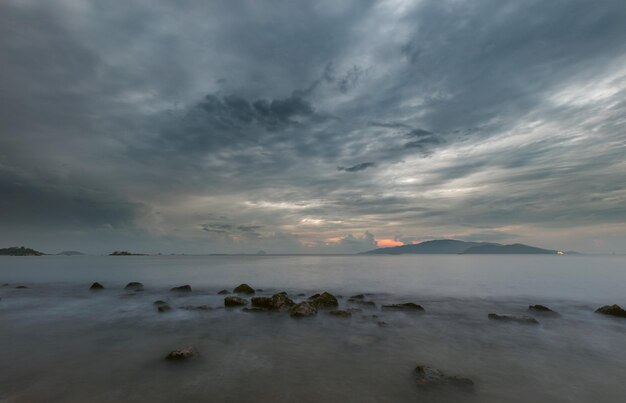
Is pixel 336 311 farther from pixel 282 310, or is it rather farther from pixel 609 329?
pixel 609 329

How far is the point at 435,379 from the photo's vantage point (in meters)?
11.5

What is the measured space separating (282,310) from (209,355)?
10.9m

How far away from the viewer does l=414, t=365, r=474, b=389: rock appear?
11.1 meters

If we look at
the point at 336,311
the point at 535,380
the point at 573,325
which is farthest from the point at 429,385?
the point at 573,325

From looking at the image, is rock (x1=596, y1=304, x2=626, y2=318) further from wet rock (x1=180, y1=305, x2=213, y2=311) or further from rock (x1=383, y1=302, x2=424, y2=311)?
wet rock (x1=180, y1=305, x2=213, y2=311)

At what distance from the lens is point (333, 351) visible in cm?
1488

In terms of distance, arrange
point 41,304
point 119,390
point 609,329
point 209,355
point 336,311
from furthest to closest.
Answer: point 41,304, point 336,311, point 609,329, point 209,355, point 119,390

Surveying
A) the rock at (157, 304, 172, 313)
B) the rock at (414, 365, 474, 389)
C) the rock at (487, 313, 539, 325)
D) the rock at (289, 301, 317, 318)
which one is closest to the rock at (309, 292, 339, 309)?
the rock at (289, 301, 317, 318)

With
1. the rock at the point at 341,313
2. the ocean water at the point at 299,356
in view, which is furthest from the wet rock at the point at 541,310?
the rock at the point at 341,313

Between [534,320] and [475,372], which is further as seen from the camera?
[534,320]

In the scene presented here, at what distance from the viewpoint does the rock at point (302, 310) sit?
2275cm

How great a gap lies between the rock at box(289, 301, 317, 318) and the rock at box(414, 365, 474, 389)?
11.9m

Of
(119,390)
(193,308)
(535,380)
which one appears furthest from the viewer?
(193,308)

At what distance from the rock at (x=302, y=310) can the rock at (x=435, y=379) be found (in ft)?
38.9
